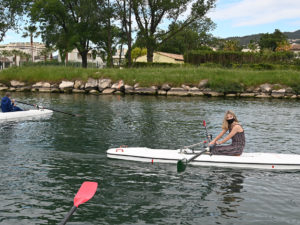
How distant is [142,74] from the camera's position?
3988 centimetres

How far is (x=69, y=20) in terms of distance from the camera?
50781mm

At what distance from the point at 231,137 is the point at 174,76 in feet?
92.5

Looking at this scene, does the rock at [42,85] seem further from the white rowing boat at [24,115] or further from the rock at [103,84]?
the white rowing boat at [24,115]

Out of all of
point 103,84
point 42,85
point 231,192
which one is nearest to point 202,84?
point 103,84

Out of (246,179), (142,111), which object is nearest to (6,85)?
(142,111)

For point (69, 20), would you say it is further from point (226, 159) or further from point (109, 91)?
point (226, 159)

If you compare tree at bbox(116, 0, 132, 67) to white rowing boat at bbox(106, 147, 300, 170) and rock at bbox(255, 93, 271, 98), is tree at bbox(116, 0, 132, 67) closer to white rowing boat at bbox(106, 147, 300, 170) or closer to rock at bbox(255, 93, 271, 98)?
rock at bbox(255, 93, 271, 98)

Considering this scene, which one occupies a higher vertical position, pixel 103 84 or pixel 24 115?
pixel 103 84

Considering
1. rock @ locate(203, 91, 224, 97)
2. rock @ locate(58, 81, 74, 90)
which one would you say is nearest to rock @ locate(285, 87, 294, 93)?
rock @ locate(203, 91, 224, 97)

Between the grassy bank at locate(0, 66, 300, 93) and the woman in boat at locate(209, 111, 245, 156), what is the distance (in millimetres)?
25972

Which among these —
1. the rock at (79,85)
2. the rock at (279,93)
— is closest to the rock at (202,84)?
the rock at (279,93)

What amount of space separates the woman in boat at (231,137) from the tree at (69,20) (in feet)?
126

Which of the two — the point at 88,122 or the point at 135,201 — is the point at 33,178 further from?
the point at 88,122

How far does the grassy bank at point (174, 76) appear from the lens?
1473 inches
